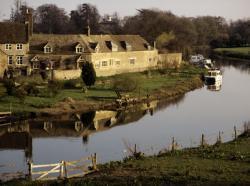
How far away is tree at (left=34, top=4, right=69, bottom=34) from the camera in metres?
96.4

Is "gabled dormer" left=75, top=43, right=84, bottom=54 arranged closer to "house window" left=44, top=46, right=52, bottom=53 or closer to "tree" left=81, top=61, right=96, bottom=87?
"house window" left=44, top=46, right=52, bottom=53

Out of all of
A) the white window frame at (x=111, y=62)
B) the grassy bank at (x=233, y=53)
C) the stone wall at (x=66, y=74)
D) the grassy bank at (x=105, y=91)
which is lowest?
the grassy bank at (x=105, y=91)

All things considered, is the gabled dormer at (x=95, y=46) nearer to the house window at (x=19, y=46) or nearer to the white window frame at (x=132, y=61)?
the white window frame at (x=132, y=61)

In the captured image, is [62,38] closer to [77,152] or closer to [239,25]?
[77,152]

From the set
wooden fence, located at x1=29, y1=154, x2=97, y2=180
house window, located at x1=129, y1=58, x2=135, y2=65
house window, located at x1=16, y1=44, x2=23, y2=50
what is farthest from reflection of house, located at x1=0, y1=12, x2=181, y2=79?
wooden fence, located at x1=29, y1=154, x2=97, y2=180

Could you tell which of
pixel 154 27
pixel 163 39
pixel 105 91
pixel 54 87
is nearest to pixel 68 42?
pixel 105 91

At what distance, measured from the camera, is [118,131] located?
32.1m

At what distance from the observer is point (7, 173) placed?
69.5ft

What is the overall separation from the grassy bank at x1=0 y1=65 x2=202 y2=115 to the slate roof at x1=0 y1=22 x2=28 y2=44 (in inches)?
344

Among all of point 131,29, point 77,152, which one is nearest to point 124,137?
point 77,152

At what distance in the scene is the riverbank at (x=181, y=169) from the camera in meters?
17.0

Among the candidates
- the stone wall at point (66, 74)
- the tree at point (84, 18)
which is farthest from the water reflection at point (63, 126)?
the tree at point (84, 18)

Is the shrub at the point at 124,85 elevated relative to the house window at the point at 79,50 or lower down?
lower down

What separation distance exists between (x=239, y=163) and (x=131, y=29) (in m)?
65.0
